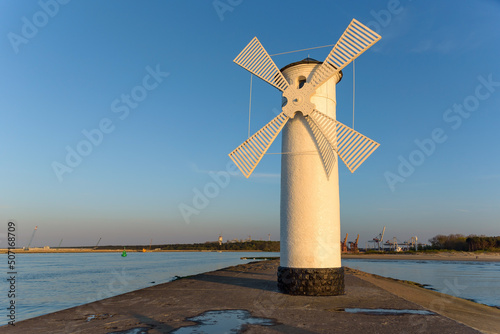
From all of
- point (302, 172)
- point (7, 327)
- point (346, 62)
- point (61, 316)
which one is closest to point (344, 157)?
point (302, 172)

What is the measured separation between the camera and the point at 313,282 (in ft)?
32.9

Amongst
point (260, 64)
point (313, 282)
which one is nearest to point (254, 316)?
point (313, 282)

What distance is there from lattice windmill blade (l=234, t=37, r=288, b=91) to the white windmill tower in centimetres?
15

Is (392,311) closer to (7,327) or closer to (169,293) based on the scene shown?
(169,293)

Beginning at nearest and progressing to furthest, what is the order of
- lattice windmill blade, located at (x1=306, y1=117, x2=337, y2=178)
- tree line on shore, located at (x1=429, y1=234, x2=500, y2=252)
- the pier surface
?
the pier surface, lattice windmill blade, located at (x1=306, y1=117, x2=337, y2=178), tree line on shore, located at (x1=429, y1=234, x2=500, y2=252)

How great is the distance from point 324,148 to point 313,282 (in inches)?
157

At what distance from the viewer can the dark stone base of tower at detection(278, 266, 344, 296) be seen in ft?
32.9

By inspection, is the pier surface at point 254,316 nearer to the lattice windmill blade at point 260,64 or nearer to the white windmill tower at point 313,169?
the white windmill tower at point 313,169

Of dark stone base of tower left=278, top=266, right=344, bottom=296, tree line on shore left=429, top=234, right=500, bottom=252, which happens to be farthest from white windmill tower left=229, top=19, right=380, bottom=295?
tree line on shore left=429, top=234, right=500, bottom=252

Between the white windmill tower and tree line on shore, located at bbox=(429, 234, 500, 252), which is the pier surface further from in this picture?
tree line on shore, located at bbox=(429, 234, 500, 252)

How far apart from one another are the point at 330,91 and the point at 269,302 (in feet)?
22.3

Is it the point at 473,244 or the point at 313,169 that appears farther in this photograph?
the point at 473,244

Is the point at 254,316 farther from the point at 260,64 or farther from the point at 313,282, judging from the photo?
the point at 260,64

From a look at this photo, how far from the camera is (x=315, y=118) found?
10.7 meters
